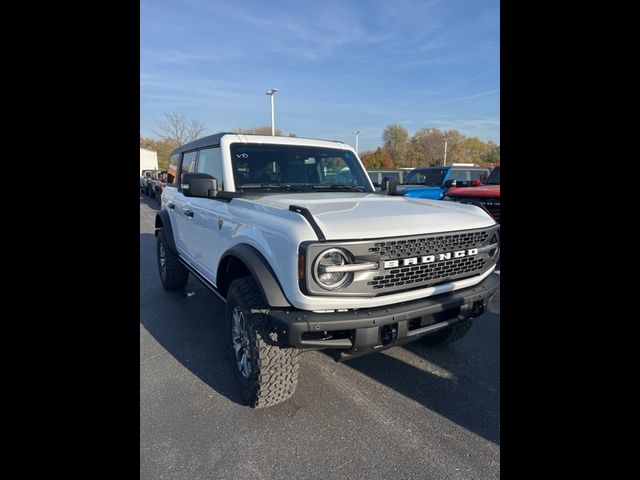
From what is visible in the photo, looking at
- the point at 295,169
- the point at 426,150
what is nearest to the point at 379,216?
the point at 295,169

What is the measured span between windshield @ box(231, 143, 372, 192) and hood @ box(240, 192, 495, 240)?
1.49 ft

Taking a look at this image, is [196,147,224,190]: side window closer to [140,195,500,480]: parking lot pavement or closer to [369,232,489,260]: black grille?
[140,195,500,480]: parking lot pavement

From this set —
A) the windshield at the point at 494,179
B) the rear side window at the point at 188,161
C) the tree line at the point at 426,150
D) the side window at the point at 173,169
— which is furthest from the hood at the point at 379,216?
the tree line at the point at 426,150

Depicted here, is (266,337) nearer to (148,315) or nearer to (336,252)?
(336,252)

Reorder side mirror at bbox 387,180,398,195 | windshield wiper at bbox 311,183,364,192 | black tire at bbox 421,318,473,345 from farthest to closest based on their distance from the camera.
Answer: side mirror at bbox 387,180,398,195 < windshield wiper at bbox 311,183,364,192 < black tire at bbox 421,318,473,345

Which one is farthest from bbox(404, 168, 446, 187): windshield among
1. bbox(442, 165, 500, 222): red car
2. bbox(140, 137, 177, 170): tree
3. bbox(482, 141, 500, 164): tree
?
bbox(482, 141, 500, 164): tree

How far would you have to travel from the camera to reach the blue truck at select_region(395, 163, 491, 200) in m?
9.13

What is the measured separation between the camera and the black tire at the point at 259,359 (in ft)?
7.50

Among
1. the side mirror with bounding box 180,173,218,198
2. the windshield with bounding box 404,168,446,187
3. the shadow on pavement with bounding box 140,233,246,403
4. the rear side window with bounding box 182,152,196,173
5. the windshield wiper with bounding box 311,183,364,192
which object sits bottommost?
the shadow on pavement with bounding box 140,233,246,403
